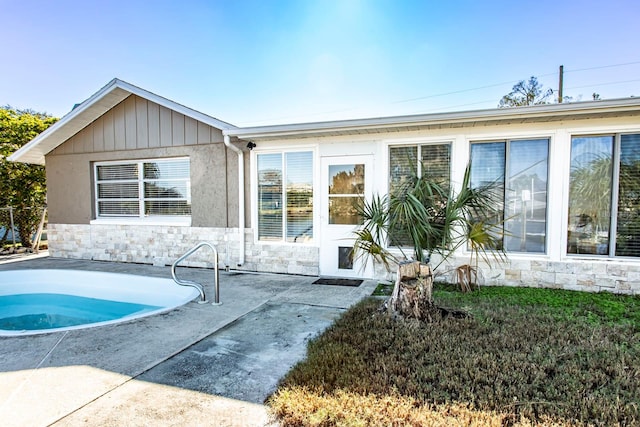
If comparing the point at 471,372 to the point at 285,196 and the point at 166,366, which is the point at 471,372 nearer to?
the point at 166,366

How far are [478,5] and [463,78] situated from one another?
23.6 ft

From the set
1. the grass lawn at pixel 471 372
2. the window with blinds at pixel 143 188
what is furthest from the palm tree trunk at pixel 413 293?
the window with blinds at pixel 143 188

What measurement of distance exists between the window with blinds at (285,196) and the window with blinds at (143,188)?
2060 millimetres

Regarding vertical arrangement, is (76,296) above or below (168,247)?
below

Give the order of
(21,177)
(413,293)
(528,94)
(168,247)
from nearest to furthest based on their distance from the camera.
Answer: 1. (413,293)
2. (168,247)
3. (21,177)
4. (528,94)

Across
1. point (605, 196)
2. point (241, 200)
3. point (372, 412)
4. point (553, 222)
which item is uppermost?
point (605, 196)

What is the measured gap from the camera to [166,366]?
119 inches

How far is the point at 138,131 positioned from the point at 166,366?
6.79 metres

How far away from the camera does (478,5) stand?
31.3ft

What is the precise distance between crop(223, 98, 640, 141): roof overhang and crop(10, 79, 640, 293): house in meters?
0.02

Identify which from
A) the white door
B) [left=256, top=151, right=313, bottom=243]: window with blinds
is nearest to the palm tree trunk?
the white door

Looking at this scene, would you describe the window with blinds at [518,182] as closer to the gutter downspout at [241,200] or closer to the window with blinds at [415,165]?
the window with blinds at [415,165]

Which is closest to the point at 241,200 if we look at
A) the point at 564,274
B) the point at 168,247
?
the point at 168,247

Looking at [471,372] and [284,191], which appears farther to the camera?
[284,191]
